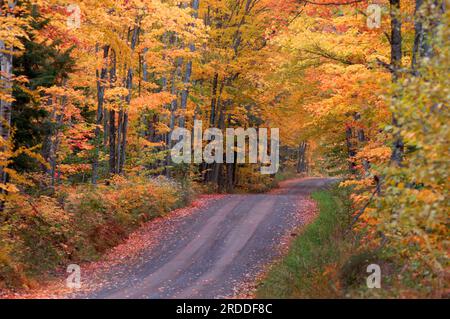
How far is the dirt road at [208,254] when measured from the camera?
38.9 feet

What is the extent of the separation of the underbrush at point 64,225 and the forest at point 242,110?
43 millimetres

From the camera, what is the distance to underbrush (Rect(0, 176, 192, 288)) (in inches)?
497

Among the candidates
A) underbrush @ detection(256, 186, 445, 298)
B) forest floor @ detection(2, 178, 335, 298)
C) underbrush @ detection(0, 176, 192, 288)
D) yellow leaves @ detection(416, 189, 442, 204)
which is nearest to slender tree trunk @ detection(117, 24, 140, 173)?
underbrush @ detection(0, 176, 192, 288)

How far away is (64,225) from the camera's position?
14.9m

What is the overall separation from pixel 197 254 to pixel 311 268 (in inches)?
205

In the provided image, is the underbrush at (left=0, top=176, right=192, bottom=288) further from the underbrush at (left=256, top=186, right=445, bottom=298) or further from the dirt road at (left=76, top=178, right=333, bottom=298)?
the underbrush at (left=256, top=186, right=445, bottom=298)

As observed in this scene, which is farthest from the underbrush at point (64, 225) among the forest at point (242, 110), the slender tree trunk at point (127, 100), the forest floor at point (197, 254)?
the slender tree trunk at point (127, 100)

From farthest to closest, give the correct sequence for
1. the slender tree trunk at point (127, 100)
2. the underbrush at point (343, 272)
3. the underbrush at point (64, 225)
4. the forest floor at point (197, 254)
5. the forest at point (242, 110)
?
the slender tree trunk at point (127, 100) < the underbrush at point (64, 225) < the forest floor at point (197, 254) < the underbrush at point (343, 272) < the forest at point (242, 110)

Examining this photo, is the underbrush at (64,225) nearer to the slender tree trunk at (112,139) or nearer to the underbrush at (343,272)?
the slender tree trunk at (112,139)

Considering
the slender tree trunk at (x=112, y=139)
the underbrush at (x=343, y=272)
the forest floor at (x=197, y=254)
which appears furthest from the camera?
the slender tree trunk at (x=112, y=139)
